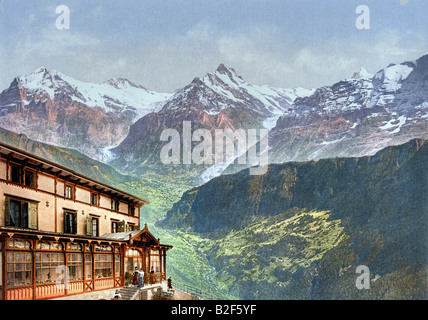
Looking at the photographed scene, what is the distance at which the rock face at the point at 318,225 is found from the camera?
184 feet

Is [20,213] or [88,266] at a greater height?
[20,213]

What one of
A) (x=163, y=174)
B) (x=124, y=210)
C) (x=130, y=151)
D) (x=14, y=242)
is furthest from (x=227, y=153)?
(x=14, y=242)

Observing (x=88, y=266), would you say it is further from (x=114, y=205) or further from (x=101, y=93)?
(x=101, y=93)

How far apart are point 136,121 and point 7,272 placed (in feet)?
189

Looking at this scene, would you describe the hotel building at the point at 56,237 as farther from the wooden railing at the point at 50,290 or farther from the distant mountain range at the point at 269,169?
the distant mountain range at the point at 269,169

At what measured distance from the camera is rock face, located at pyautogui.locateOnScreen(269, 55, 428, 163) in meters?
78.4

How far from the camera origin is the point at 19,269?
20.3m

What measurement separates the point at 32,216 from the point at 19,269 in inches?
150

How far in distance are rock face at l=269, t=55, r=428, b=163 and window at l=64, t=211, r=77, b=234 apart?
2260 inches

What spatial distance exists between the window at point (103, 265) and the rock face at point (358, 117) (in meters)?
57.1

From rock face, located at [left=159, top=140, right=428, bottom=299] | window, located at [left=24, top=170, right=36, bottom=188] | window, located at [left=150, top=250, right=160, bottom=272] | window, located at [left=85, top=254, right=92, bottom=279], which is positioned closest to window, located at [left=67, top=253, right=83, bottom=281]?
window, located at [left=85, top=254, right=92, bottom=279]

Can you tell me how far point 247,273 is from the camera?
62.2 metres

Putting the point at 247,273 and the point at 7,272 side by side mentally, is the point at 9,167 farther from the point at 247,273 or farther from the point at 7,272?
the point at 247,273

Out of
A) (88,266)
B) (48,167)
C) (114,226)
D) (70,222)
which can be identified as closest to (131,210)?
(114,226)
